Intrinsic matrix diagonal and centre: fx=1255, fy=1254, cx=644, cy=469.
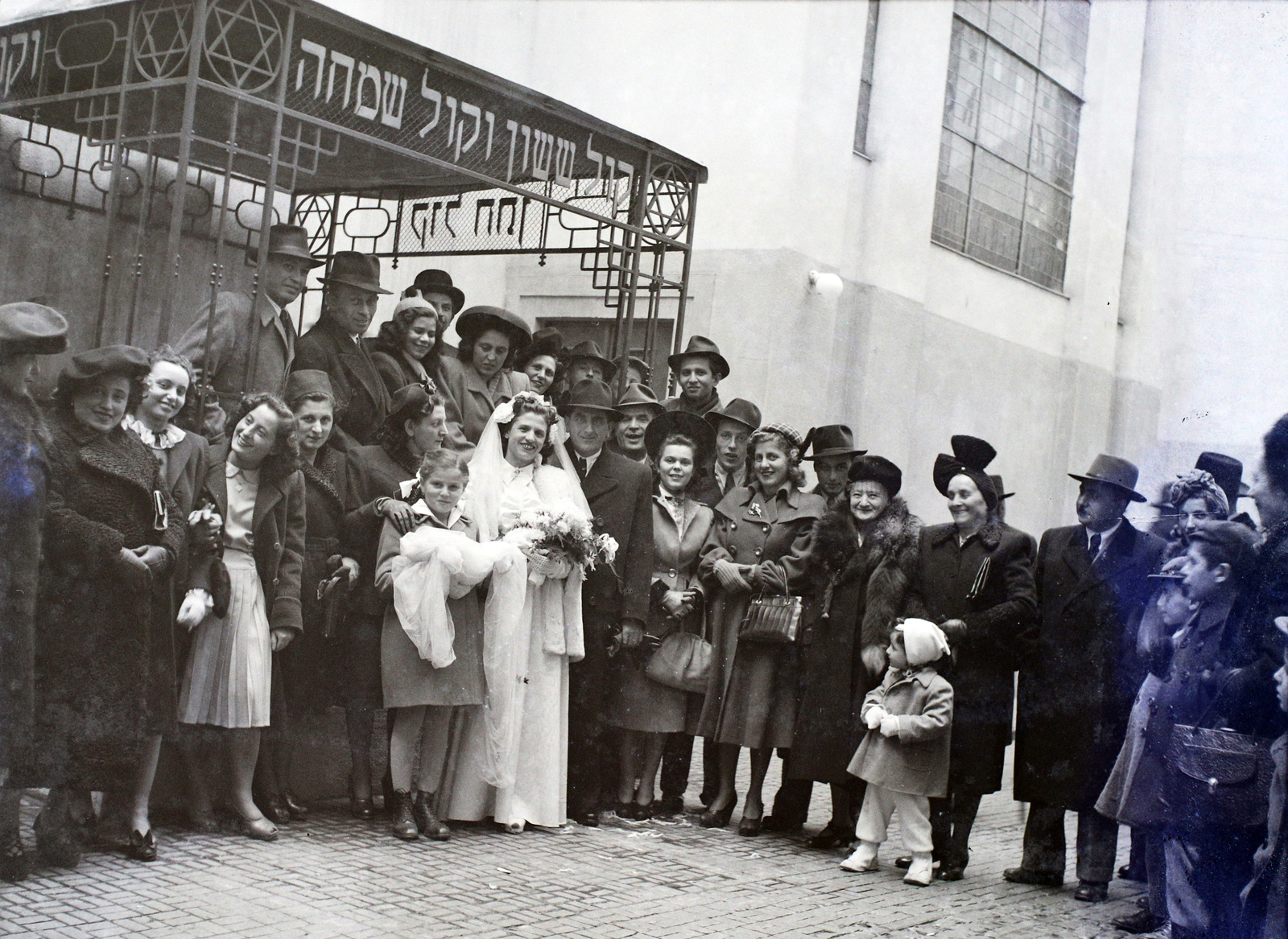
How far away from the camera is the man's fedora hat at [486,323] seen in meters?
6.63

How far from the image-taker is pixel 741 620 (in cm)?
601

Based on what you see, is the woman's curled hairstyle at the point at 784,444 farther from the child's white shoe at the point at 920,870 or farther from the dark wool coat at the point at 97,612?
the dark wool coat at the point at 97,612

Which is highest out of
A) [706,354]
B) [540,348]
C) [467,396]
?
[706,354]

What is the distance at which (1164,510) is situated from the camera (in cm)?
517

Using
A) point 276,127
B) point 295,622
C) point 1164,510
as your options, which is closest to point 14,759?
point 295,622

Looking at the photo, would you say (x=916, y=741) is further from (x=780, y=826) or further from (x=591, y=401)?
(x=591, y=401)

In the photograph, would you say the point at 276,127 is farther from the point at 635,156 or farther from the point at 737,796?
the point at 737,796

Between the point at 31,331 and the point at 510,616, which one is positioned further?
the point at 510,616

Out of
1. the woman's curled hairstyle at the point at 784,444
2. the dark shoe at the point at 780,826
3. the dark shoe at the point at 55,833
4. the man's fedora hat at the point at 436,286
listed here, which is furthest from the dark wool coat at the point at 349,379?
the dark shoe at the point at 780,826

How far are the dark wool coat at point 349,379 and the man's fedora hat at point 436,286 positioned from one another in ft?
2.77

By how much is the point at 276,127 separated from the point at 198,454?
175cm

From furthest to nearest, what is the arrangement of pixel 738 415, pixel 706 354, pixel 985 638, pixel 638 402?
pixel 706 354 < pixel 738 415 < pixel 638 402 < pixel 985 638

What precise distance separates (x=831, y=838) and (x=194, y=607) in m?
3.00

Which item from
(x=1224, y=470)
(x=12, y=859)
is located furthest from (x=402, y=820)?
(x=1224, y=470)
